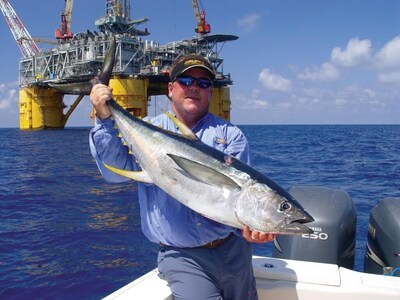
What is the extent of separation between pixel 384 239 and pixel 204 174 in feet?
Answer: 10.2

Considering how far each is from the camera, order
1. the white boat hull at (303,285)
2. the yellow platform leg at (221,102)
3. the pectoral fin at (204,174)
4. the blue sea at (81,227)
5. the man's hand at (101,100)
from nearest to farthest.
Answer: the pectoral fin at (204,174), the man's hand at (101,100), the white boat hull at (303,285), the blue sea at (81,227), the yellow platform leg at (221,102)

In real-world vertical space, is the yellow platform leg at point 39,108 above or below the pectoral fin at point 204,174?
above

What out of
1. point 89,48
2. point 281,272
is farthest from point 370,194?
point 89,48

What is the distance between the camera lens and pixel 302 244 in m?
5.03

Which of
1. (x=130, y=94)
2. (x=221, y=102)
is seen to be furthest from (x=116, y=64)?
(x=221, y=102)

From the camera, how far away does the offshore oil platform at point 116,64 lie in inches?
1799

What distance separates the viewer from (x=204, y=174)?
2.89 m

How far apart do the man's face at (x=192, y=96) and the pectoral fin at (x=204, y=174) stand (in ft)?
2.17

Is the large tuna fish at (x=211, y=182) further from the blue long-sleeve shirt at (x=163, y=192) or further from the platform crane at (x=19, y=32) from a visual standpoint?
the platform crane at (x=19, y=32)

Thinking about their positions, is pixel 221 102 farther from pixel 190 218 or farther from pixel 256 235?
pixel 256 235

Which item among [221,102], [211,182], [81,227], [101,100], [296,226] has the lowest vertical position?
[81,227]

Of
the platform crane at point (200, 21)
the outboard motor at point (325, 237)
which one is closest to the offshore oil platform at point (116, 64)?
the platform crane at point (200, 21)

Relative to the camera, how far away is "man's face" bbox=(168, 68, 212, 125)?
346cm

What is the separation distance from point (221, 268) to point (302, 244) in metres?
2.17
